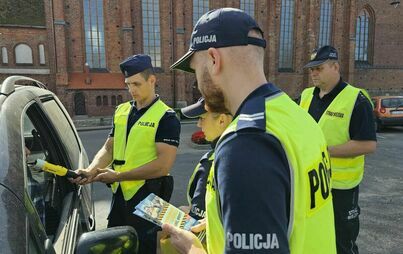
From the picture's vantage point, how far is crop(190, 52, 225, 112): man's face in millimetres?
1195

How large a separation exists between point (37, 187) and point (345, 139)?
2.49 m

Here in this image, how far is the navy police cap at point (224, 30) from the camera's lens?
114cm

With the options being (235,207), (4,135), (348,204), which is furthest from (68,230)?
(348,204)

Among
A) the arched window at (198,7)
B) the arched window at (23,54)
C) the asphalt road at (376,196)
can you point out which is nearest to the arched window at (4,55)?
the arched window at (23,54)

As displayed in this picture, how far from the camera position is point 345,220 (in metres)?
2.83

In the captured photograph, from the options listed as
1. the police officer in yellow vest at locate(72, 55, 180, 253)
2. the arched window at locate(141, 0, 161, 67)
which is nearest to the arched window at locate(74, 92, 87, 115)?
the arched window at locate(141, 0, 161, 67)

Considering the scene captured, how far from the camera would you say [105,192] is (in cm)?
651

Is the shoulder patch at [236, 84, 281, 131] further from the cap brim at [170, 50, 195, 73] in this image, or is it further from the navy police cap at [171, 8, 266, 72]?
the cap brim at [170, 50, 195, 73]

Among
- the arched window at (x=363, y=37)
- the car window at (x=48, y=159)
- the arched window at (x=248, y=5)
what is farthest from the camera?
the arched window at (x=363, y=37)

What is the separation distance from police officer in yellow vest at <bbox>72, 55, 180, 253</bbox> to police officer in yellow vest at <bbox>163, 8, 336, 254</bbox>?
146cm

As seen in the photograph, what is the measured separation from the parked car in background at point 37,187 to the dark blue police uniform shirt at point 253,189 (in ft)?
2.13

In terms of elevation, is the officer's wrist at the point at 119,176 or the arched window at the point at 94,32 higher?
the arched window at the point at 94,32

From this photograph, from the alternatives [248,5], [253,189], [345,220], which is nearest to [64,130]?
[253,189]

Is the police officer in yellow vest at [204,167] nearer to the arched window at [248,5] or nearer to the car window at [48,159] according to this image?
the car window at [48,159]
